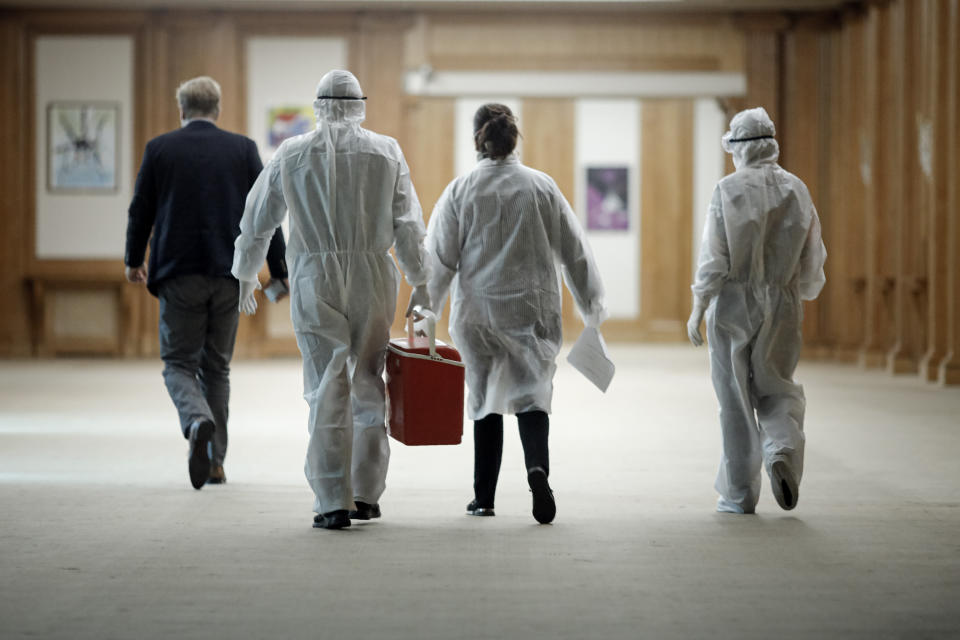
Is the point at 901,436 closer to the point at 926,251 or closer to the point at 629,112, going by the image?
the point at 926,251

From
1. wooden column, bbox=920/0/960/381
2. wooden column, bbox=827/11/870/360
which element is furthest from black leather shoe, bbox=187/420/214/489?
wooden column, bbox=827/11/870/360

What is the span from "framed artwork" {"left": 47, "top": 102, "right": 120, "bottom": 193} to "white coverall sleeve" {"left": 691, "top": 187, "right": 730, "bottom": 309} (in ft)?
31.8

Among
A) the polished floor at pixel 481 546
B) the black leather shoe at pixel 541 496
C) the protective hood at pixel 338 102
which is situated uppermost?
the protective hood at pixel 338 102

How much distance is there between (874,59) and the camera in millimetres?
11547

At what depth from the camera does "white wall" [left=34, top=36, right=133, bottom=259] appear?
12.9 meters

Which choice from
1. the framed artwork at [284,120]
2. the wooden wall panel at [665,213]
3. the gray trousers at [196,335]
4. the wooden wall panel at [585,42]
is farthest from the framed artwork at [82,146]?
the gray trousers at [196,335]

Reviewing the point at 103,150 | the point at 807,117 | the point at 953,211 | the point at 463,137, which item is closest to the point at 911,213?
the point at 953,211

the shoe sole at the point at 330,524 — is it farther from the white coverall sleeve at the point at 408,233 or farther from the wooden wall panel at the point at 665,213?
the wooden wall panel at the point at 665,213

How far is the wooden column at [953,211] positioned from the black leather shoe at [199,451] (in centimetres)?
655

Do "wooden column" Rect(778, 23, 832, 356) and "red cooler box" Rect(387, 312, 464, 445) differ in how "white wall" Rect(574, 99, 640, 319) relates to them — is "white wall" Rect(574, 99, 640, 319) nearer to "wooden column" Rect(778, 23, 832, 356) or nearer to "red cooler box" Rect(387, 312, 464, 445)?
"wooden column" Rect(778, 23, 832, 356)

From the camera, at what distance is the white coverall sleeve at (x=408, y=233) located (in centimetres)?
407

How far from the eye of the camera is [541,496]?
4.08 meters

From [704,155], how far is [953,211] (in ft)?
18.6

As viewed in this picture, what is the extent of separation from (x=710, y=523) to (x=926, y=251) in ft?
24.0
